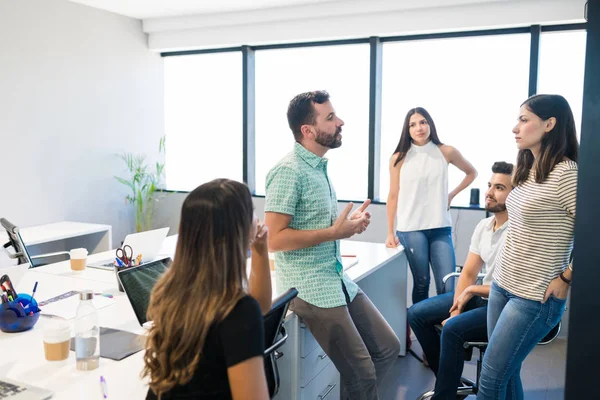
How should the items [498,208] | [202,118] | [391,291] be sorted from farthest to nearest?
[202,118], [391,291], [498,208]

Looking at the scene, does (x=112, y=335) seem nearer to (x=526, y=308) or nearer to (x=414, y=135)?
(x=526, y=308)

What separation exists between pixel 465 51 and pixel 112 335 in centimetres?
388

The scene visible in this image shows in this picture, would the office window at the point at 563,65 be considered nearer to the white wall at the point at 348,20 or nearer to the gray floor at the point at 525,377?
the white wall at the point at 348,20

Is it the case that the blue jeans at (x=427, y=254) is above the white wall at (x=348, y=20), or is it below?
below

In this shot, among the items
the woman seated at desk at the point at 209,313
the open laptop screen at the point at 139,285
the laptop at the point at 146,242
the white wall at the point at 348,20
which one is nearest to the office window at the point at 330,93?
the white wall at the point at 348,20

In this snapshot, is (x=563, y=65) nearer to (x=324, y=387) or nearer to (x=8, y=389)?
(x=324, y=387)

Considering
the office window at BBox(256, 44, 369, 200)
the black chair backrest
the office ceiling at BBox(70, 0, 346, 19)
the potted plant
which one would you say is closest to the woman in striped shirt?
the black chair backrest

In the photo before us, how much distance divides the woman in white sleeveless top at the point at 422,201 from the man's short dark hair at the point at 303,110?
137 cm

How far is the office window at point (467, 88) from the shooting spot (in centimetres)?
449

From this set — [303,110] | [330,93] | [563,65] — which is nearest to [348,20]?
[330,93]

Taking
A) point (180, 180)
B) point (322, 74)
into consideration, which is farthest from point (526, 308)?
point (180, 180)

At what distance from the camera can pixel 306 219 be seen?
209 cm

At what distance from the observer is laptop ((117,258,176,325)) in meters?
1.86

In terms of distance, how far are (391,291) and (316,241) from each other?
4.85ft
